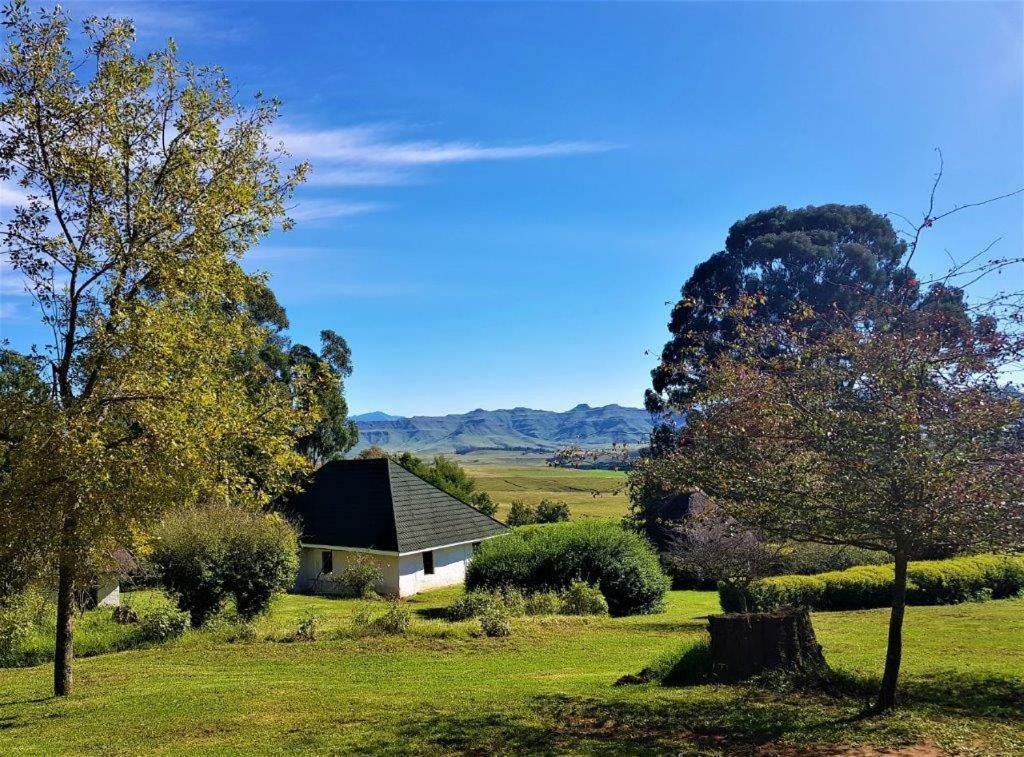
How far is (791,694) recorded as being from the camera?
8.73 m

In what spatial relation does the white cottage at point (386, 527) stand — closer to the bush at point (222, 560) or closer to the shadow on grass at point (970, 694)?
the bush at point (222, 560)

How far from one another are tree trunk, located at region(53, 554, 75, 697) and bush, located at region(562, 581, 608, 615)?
12.8m

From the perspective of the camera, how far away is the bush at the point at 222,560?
18.0 metres

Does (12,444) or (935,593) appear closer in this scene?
(12,444)

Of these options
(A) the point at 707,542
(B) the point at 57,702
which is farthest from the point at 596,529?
(B) the point at 57,702

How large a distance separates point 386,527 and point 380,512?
1147 millimetres

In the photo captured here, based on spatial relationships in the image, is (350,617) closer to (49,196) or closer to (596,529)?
(596,529)

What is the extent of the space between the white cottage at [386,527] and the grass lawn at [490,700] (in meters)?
12.8

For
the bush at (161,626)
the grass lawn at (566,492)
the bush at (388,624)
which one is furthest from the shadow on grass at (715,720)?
the grass lawn at (566,492)

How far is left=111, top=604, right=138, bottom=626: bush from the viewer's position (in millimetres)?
17062

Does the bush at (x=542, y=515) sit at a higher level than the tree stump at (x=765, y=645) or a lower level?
higher

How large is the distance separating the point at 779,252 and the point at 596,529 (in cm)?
1976

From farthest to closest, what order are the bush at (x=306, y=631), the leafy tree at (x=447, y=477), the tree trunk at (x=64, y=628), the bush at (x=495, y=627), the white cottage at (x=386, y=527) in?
the leafy tree at (x=447, y=477)
the white cottage at (x=386, y=527)
the bush at (x=495, y=627)
the bush at (x=306, y=631)
the tree trunk at (x=64, y=628)

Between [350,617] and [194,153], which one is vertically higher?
[194,153]
